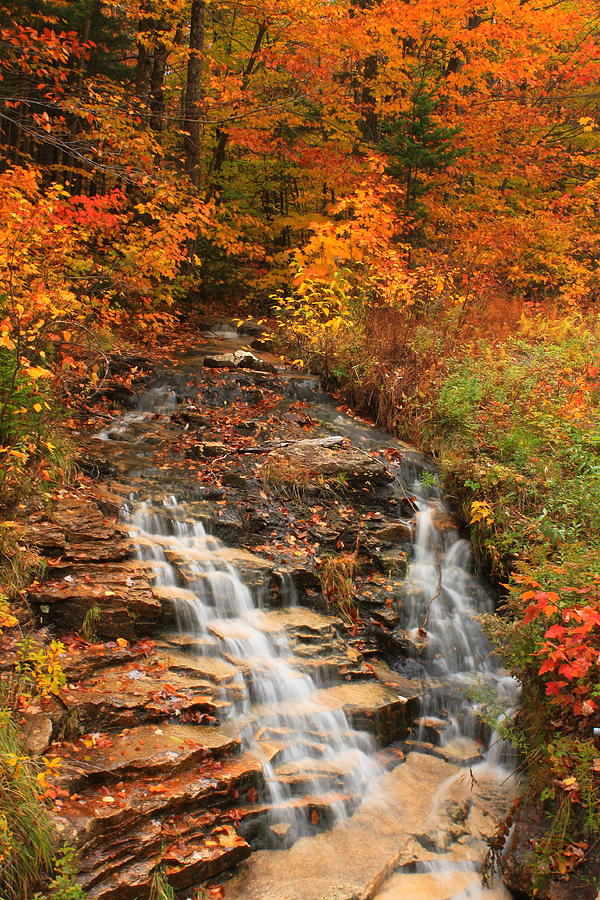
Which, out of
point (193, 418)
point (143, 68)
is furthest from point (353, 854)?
point (143, 68)

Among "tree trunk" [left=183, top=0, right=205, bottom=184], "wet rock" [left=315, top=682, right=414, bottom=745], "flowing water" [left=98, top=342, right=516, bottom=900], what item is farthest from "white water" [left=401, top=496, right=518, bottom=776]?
"tree trunk" [left=183, top=0, right=205, bottom=184]

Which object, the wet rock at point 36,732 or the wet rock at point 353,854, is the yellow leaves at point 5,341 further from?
the wet rock at point 353,854

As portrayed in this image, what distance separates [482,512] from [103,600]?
3.73 m

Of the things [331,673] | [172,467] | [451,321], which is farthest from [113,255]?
[331,673]

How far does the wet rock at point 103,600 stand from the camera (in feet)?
15.4

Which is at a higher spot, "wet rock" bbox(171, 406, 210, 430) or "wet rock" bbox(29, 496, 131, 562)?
"wet rock" bbox(171, 406, 210, 430)

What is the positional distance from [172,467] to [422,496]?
306cm

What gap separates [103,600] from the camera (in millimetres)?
4840

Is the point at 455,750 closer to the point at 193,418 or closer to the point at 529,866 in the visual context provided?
the point at 529,866

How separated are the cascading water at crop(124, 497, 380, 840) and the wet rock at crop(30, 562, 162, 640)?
30 centimetres

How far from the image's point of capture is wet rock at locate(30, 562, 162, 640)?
4688 mm

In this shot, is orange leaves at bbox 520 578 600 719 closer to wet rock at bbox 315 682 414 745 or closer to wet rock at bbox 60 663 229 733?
wet rock at bbox 315 682 414 745

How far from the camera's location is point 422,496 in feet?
24.9

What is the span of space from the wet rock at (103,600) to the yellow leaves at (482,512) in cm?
327
